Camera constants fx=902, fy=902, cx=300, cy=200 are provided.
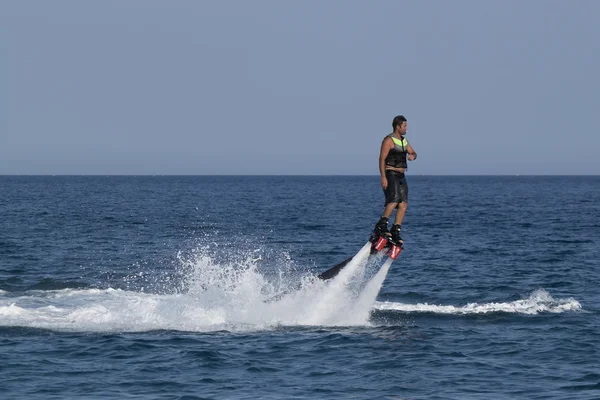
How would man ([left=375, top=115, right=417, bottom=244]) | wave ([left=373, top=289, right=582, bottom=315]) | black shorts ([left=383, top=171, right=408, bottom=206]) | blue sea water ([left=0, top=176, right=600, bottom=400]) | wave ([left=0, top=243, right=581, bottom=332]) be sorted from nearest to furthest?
blue sea water ([left=0, top=176, right=600, bottom=400]), man ([left=375, top=115, right=417, bottom=244]), black shorts ([left=383, top=171, right=408, bottom=206]), wave ([left=0, top=243, right=581, bottom=332]), wave ([left=373, top=289, right=582, bottom=315])

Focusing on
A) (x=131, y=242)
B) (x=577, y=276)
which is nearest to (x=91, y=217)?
(x=131, y=242)

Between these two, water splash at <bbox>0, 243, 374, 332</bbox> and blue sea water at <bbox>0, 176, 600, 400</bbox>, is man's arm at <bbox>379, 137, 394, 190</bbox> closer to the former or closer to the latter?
water splash at <bbox>0, 243, 374, 332</bbox>

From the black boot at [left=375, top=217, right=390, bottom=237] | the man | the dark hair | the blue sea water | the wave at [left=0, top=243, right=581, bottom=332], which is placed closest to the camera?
the blue sea water

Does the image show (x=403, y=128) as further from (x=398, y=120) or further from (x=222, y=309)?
(x=222, y=309)

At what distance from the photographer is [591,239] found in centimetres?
4884

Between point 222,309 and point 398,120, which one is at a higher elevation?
point 398,120

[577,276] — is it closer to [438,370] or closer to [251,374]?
[438,370]

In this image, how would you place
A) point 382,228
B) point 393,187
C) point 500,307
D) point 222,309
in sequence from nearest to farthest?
point 393,187 → point 382,228 → point 222,309 → point 500,307

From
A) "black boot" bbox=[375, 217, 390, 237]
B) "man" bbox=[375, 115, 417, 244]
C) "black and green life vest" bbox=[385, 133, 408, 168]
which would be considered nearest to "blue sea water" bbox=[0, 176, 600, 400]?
"black boot" bbox=[375, 217, 390, 237]

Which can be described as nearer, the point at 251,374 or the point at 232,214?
the point at 251,374

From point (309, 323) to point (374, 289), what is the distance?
1793 mm

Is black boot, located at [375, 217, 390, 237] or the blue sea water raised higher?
black boot, located at [375, 217, 390, 237]

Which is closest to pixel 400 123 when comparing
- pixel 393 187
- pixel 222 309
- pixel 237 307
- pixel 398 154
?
pixel 398 154

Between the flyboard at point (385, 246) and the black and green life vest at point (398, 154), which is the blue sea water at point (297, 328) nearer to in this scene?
the flyboard at point (385, 246)
